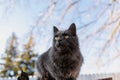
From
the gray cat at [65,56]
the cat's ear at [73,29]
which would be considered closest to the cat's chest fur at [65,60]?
the gray cat at [65,56]

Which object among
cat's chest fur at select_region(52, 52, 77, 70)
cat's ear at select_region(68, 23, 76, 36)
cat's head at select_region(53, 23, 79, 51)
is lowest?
cat's chest fur at select_region(52, 52, 77, 70)

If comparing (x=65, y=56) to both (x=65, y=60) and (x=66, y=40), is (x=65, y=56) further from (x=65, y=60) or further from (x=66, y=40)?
(x=66, y=40)

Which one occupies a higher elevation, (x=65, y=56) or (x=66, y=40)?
(x=66, y=40)

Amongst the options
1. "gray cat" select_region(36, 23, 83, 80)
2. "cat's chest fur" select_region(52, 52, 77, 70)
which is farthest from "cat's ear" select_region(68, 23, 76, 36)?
"cat's chest fur" select_region(52, 52, 77, 70)

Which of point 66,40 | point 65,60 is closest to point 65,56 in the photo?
point 65,60

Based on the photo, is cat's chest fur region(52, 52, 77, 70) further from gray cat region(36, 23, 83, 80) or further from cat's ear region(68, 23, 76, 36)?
cat's ear region(68, 23, 76, 36)

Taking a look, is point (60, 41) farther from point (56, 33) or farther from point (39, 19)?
point (39, 19)

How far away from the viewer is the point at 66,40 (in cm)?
218

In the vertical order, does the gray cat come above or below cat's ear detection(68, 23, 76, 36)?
below

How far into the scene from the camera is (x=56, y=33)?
7.59 feet

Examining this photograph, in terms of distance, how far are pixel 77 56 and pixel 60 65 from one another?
16 centimetres

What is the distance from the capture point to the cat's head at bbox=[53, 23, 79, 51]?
217 cm

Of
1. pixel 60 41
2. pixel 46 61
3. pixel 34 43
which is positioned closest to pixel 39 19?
pixel 34 43

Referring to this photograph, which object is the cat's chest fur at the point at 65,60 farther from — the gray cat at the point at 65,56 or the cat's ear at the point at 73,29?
the cat's ear at the point at 73,29
